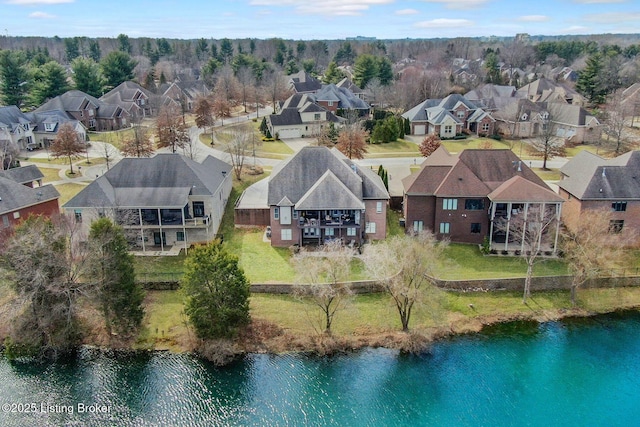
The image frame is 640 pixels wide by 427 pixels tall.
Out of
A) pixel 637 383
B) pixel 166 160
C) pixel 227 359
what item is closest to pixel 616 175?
pixel 637 383

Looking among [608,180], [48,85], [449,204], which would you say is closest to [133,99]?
[48,85]

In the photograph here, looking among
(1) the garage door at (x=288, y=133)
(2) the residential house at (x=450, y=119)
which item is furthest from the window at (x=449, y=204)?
(1) the garage door at (x=288, y=133)

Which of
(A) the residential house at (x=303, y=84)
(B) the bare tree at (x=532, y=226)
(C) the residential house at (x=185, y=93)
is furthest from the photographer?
(A) the residential house at (x=303, y=84)

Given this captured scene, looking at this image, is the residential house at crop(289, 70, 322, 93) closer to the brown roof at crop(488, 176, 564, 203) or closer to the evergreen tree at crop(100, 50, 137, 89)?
the evergreen tree at crop(100, 50, 137, 89)

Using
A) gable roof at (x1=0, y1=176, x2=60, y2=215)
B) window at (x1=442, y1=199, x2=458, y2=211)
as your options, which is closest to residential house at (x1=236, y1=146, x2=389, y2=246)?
window at (x1=442, y1=199, x2=458, y2=211)

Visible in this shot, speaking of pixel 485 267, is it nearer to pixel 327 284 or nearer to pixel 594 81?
pixel 327 284

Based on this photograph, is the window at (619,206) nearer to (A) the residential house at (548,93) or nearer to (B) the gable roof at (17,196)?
(B) the gable roof at (17,196)
